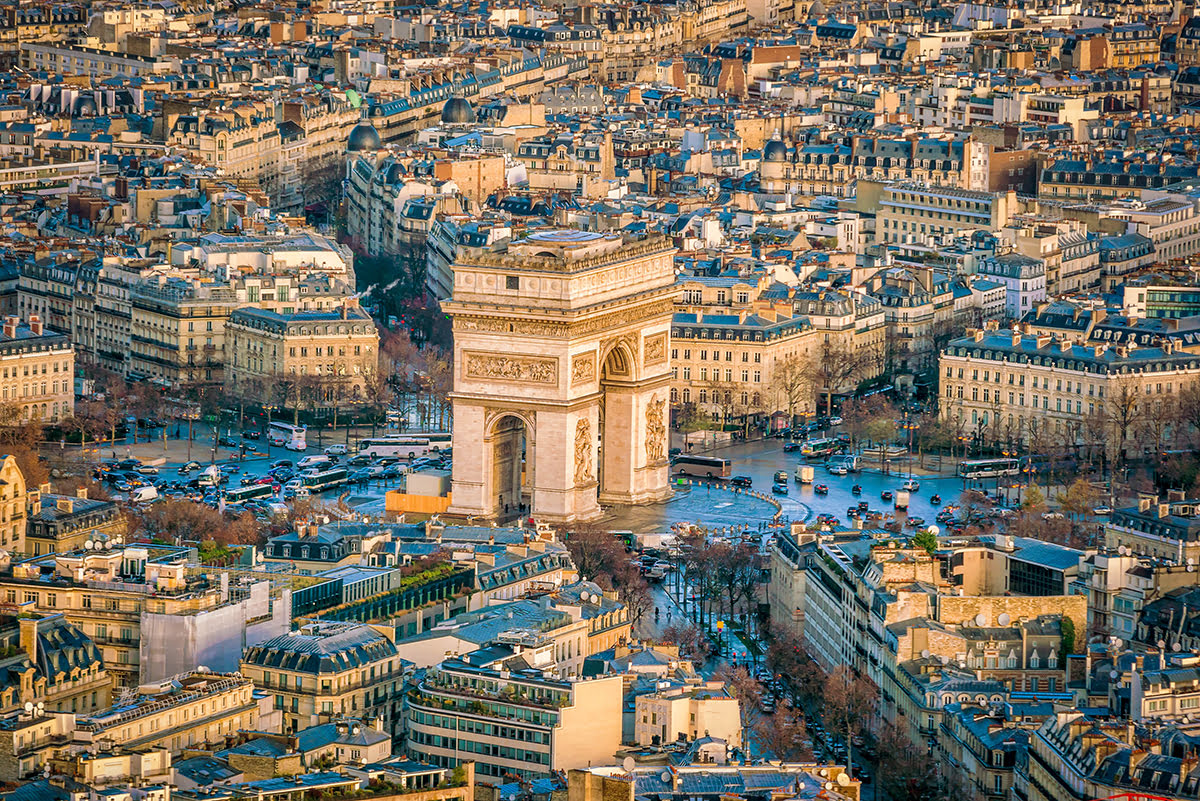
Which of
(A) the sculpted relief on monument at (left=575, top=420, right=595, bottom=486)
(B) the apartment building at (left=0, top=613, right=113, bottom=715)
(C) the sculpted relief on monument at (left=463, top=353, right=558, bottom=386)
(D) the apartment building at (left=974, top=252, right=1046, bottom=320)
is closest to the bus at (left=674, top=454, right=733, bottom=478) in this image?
(A) the sculpted relief on monument at (left=575, top=420, right=595, bottom=486)

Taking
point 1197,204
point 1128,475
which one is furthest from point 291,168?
point 1128,475

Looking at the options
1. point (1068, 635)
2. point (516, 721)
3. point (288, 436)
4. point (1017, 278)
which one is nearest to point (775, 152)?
point (1017, 278)

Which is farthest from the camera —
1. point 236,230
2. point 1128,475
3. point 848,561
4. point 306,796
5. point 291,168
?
point 291,168

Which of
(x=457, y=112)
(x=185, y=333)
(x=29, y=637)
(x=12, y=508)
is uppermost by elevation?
(x=29, y=637)

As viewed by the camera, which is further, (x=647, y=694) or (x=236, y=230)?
(x=236, y=230)

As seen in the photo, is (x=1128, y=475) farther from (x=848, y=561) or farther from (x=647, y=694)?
(x=647, y=694)

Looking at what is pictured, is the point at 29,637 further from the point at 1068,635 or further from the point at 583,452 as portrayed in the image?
the point at 583,452

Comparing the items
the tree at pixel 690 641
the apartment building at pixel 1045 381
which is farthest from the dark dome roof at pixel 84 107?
the tree at pixel 690 641
